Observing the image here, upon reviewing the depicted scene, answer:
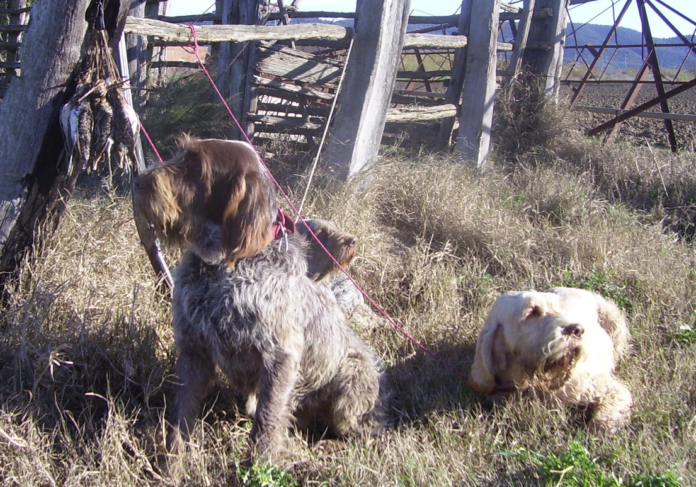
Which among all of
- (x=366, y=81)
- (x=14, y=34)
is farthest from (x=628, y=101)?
(x=14, y=34)

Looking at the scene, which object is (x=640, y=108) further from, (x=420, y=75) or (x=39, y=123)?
(x=39, y=123)

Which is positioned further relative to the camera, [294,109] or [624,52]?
[624,52]

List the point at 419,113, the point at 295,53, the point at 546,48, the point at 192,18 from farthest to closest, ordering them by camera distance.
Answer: the point at 192,18 < the point at 546,48 < the point at 419,113 < the point at 295,53

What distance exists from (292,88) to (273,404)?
447 cm

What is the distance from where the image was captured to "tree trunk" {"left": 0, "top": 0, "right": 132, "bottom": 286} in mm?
3229

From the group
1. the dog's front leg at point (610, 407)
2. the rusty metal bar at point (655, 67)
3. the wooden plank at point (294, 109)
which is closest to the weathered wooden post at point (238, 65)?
the wooden plank at point (294, 109)

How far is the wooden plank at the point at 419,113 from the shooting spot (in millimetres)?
7219

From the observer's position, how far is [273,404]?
10.1 ft

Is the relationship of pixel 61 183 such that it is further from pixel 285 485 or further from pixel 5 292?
pixel 285 485

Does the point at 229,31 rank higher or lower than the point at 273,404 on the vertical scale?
higher

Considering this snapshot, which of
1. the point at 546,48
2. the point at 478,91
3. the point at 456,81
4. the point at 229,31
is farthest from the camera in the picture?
the point at 546,48

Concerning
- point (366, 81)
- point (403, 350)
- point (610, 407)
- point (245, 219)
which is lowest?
point (403, 350)

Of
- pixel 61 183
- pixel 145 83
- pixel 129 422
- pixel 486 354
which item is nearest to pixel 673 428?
pixel 486 354

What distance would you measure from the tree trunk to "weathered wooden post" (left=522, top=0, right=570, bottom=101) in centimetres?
695
